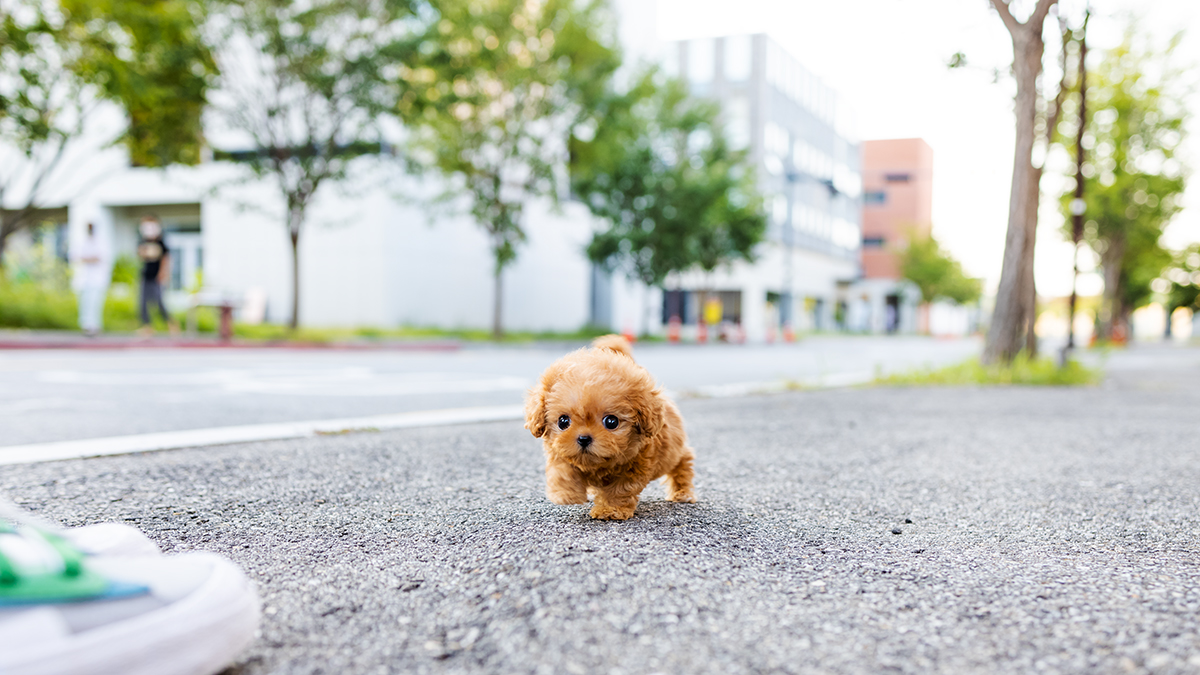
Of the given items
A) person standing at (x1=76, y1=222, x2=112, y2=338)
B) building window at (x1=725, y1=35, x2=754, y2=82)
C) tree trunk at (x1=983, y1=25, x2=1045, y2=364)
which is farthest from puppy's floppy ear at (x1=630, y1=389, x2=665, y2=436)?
building window at (x1=725, y1=35, x2=754, y2=82)

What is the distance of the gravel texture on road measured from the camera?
1.69 m

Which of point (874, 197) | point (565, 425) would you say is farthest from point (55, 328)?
point (874, 197)

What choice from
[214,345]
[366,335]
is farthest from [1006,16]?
[366,335]

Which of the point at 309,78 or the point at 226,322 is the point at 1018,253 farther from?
the point at 226,322

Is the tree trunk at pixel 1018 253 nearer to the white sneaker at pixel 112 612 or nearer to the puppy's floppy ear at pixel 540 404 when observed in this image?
the puppy's floppy ear at pixel 540 404

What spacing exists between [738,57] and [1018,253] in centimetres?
4045

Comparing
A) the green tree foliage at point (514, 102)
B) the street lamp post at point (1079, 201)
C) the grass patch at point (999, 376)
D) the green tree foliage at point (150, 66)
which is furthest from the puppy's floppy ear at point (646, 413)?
the green tree foliage at point (514, 102)

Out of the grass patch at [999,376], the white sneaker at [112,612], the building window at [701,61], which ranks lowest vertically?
the grass patch at [999,376]

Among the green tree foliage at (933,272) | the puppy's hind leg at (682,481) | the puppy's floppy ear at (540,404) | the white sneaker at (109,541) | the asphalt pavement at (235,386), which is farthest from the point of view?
the green tree foliage at (933,272)

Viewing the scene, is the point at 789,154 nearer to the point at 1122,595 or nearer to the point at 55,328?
the point at 55,328

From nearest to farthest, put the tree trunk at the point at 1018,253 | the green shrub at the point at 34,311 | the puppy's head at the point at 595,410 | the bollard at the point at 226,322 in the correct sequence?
the puppy's head at the point at 595,410 < the tree trunk at the point at 1018,253 < the green shrub at the point at 34,311 < the bollard at the point at 226,322

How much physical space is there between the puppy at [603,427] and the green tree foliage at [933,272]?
64118 mm

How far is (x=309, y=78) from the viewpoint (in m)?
16.6

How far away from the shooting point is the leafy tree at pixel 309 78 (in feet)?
53.5
